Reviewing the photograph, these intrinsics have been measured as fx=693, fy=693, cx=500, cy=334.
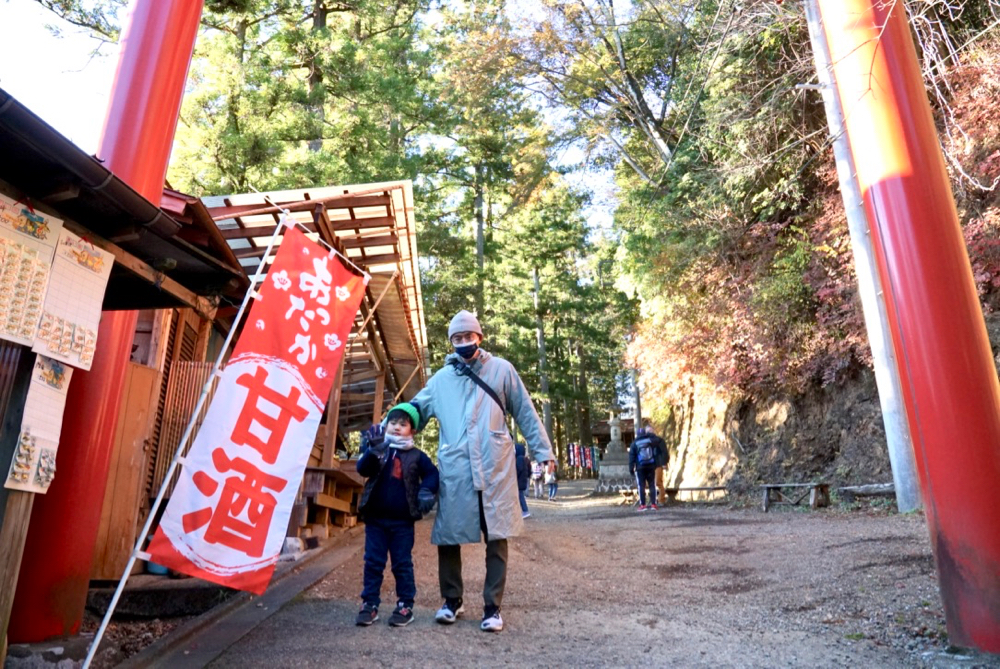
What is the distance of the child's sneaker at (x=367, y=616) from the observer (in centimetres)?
450

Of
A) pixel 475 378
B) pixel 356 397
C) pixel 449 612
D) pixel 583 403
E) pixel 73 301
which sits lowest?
pixel 449 612

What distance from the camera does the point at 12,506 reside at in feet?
9.95

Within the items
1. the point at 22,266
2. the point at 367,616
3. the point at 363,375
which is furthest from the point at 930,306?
the point at 363,375

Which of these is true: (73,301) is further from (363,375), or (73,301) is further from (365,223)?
(363,375)

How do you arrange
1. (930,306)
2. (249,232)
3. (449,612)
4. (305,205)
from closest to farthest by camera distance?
(930,306)
(449,612)
(305,205)
(249,232)

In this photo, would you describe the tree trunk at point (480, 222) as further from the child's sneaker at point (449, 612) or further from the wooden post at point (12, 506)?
the wooden post at point (12, 506)

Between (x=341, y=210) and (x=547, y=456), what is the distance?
4.16m

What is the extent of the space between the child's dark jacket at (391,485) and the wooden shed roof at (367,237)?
1.74 meters

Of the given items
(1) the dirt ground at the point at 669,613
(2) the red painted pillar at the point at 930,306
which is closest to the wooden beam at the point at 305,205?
(1) the dirt ground at the point at 669,613

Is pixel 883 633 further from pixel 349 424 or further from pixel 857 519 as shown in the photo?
pixel 349 424

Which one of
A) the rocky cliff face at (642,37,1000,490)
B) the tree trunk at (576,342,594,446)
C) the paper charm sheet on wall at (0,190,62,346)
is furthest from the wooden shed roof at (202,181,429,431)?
the tree trunk at (576,342,594,446)

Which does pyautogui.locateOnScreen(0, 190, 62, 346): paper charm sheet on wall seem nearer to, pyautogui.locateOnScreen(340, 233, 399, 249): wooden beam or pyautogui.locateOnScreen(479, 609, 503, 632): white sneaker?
pyautogui.locateOnScreen(479, 609, 503, 632): white sneaker

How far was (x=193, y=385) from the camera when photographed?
7117 mm

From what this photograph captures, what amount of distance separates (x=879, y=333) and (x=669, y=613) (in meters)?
7.97
